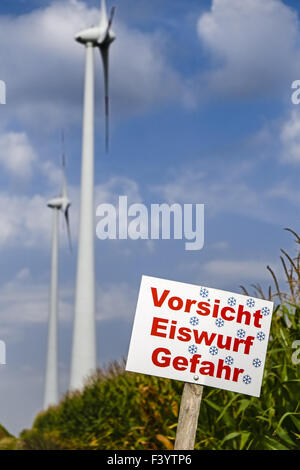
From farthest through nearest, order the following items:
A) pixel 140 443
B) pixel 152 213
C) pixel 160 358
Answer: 1. pixel 152 213
2. pixel 140 443
3. pixel 160 358

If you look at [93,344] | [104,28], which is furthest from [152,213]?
[104,28]

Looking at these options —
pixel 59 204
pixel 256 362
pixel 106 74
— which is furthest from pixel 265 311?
pixel 59 204

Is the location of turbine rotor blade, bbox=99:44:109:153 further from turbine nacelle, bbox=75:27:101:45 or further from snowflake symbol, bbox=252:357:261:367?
snowflake symbol, bbox=252:357:261:367

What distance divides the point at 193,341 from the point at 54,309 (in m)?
29.1

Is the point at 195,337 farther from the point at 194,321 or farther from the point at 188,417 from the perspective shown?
the point at 188,417

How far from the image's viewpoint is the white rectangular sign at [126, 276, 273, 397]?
5.28 meters

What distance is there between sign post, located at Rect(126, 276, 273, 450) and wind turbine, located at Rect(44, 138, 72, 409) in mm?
28659

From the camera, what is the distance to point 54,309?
33812mm

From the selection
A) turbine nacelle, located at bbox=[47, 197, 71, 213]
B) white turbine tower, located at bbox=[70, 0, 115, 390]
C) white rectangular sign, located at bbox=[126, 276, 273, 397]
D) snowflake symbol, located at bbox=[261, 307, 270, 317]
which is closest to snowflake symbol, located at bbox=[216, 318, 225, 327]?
white rectangular sign, located at bbox=[126, 276, 273, 397]

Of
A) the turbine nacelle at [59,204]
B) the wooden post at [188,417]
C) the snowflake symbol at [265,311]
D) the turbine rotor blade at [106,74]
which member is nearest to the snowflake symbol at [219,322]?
the snowflake symbol at [265,311]

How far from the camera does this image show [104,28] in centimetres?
3294

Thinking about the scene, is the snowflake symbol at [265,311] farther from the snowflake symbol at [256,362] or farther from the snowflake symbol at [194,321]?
the snowflake symbol at [194,321]
